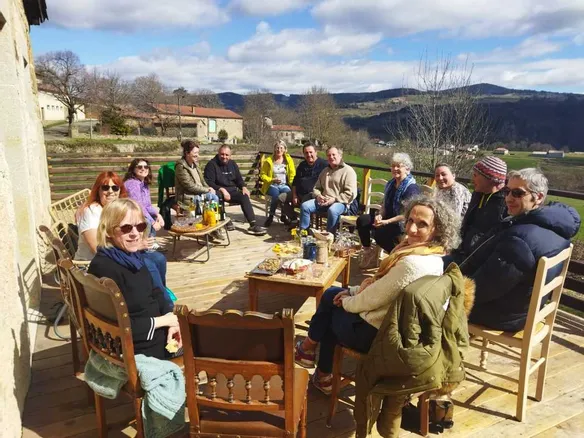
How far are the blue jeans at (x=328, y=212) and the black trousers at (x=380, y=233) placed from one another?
500mm

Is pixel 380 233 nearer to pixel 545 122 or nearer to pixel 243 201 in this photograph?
pixel 243 201

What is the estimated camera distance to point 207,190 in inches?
197

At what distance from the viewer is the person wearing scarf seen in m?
1.76

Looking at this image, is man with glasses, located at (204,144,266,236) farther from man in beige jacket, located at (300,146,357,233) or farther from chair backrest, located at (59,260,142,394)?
chair backrest, located at (59,260,142,394)

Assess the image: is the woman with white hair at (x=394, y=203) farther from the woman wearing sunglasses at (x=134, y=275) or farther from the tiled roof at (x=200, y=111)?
the tiled roof at (x=200, y=111)

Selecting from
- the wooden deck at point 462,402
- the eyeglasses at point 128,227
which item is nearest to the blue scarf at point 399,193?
the wooden deck at point 462,402

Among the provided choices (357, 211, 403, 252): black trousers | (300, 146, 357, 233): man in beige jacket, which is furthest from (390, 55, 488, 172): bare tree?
(357, 211, 403, 252): black trousers

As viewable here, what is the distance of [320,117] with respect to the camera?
1551 inches

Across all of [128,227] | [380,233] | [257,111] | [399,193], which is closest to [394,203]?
[399,193]

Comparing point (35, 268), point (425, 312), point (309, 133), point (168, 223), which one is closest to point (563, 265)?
point (425, 312)

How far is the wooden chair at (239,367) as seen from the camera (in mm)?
1199

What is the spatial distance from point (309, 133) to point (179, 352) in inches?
1590

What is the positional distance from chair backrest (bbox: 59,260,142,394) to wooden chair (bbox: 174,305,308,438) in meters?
0.32

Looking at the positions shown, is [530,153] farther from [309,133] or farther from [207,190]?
[207,190]
